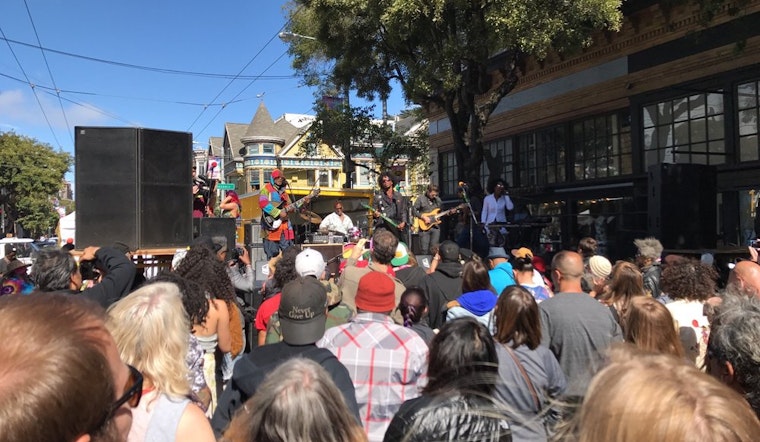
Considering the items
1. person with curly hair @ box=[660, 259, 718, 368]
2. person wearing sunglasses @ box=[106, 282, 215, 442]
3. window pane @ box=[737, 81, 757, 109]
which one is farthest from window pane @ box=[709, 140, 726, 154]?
person wearing sunglasses @ box=[106, 282, 215, 442]

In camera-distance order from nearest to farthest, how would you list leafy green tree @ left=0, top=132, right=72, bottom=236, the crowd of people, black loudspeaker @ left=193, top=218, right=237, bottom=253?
the crowd of people < black loudspeaker @ left=193, top=218, right=237, bottom=253 < leafy green tree @ left=0, top=132, right=72, bottom=236

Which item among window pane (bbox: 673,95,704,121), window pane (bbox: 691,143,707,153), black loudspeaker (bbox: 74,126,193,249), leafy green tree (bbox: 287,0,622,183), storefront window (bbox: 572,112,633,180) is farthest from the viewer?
storefront window (bbox: 572,112,633,180)

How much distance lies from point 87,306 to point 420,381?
1915 millimetres

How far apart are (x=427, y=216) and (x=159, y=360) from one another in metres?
9.42

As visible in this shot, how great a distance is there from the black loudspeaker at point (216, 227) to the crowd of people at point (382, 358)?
4.89 meters

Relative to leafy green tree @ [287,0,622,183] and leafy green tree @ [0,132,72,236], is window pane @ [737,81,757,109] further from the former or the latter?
leafy green tree @ [0,132,72,236]

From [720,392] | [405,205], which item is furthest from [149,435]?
[405,205]

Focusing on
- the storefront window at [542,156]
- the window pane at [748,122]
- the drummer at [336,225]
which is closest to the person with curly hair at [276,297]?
the drummer at [336,225]

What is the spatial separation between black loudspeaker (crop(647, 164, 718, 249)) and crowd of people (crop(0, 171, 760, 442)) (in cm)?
365

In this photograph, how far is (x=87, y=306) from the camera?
1121 millimetres

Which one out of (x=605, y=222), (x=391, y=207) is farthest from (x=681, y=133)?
(x=391, y=207)

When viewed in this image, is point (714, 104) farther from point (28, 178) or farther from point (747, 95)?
point (28, 178)

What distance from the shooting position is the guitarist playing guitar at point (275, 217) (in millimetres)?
A: 9789

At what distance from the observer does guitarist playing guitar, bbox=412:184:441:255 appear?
11109mm
